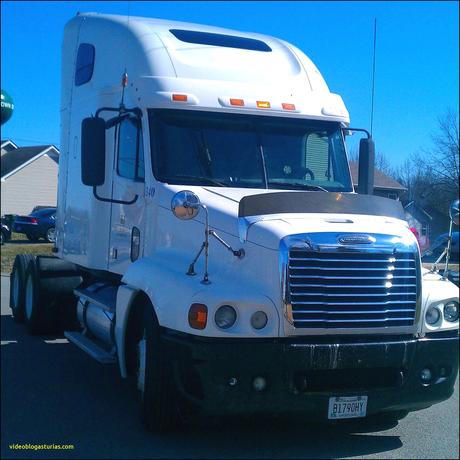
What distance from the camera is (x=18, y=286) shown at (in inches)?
408

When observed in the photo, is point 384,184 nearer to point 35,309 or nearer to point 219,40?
point 219,40

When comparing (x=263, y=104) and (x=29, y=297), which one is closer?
(x=263, y=104)

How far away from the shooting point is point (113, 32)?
24.4 feet

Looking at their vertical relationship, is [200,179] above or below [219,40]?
below

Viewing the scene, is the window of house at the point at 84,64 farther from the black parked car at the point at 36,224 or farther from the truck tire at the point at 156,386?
the truck tire at the point at 156,386

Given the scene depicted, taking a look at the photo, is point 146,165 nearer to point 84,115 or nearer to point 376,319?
point 84,115

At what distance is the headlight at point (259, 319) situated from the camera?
4965 mm

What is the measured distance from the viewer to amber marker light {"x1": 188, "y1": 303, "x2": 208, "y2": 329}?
4.88 metres

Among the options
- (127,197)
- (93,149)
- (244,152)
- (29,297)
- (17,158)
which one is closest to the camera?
(17,158)

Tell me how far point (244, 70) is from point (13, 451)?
406 centimetres

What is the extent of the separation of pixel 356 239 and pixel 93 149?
263 centimetres

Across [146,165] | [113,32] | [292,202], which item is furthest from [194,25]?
[292,202]

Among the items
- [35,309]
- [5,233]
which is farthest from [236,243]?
[35,309]

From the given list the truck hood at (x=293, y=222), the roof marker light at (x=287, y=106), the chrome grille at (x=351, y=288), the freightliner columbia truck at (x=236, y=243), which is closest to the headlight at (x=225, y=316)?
the freightliner columbia truck at (x=236, y=243)
